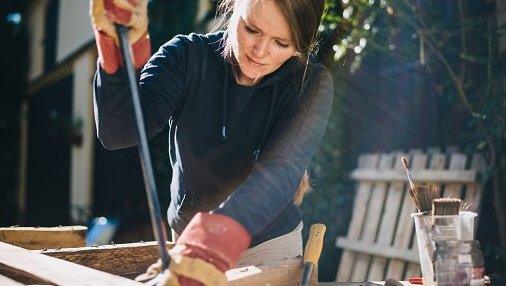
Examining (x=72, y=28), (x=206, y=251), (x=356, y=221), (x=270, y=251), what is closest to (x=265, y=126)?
(x=270, y=251)

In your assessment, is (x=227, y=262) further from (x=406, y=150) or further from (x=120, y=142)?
(x=406, y=150)

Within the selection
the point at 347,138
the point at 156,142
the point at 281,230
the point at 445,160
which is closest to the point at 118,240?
the point at 156,142

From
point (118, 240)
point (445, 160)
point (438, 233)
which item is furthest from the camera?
point (118, 240)

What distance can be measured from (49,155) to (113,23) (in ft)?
38.0

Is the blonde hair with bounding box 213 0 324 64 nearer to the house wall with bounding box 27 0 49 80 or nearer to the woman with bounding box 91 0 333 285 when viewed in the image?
the woman with bounding box 91 0 333 285

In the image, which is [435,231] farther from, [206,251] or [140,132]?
[140,132]

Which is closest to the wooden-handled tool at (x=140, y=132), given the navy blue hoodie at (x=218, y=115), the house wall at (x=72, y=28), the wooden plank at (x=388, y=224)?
the navy blue hoodie at (x=218, y=115)

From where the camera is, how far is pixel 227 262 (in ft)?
5.07

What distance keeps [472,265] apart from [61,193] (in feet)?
36.6

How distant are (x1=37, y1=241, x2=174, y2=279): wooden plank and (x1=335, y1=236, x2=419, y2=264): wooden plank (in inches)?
101

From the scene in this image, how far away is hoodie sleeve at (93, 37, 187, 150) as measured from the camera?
177cm

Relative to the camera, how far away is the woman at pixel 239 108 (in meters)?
1.80

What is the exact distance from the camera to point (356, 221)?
16.9ft

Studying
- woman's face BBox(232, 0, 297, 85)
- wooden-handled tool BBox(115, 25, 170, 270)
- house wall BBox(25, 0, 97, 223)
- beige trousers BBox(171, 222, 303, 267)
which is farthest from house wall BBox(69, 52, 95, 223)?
wooden-handled tool BBox(115, 25, 170, 270)
